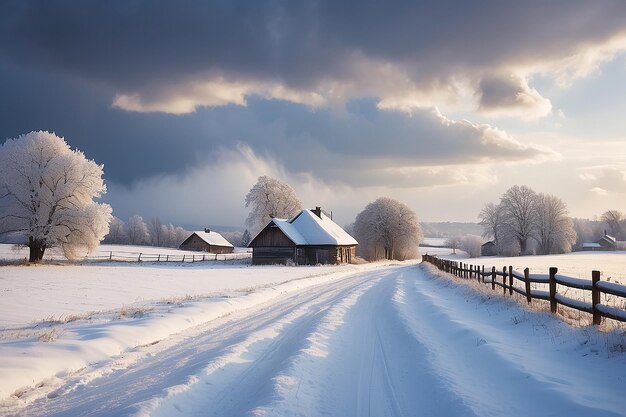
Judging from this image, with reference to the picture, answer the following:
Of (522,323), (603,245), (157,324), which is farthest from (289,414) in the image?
(603,245)

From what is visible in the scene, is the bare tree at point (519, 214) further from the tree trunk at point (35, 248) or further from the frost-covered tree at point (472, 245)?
the tree trunk at point (35, 248)

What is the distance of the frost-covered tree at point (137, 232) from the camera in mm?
168750

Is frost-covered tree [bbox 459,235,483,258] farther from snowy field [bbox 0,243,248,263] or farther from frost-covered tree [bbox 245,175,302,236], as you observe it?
snowy field [bbox 0,243,248,263]

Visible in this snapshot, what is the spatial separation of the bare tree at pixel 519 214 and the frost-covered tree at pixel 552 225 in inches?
43.3

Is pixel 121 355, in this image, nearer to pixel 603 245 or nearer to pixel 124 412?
pixel 124 412

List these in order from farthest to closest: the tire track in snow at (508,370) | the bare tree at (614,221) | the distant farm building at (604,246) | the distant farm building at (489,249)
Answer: the bare tree at (614,221) → the distant farm building at (604,246) → the distant farm building at (489,249) → the tire track in snow at (508,370)

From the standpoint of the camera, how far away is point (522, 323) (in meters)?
10.9

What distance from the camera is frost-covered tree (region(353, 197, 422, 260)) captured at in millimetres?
82812

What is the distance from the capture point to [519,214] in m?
86.6

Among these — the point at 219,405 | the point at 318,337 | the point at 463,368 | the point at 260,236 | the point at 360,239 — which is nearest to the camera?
the point at 219,405

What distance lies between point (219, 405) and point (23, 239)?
45.8m

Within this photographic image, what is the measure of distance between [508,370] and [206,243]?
103460 mm

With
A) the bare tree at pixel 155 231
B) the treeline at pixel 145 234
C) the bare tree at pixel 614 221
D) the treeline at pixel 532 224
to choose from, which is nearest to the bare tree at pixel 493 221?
the treeline at pixel 532 224

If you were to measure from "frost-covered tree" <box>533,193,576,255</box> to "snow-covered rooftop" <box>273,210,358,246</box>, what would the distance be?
153 feet
